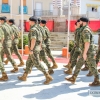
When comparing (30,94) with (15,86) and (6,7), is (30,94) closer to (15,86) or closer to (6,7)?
(15,86)

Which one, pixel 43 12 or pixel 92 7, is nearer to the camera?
pixel 43 12

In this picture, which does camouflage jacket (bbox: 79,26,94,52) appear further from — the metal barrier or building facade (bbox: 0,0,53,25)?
the metal barrier

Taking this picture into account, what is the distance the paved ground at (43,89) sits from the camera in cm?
509

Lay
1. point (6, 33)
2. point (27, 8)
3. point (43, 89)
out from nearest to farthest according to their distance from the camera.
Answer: point (43, 89) → point (6, 33) → point (27, 8)

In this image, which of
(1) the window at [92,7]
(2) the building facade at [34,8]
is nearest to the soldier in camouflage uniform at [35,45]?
(2) the building facade at [34,8]

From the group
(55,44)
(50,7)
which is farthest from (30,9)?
(55,44)

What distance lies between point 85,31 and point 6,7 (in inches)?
952

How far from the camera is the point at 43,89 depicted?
564 cm

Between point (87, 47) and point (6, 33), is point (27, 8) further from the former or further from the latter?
point (87, 47)

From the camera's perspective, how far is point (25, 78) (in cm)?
632

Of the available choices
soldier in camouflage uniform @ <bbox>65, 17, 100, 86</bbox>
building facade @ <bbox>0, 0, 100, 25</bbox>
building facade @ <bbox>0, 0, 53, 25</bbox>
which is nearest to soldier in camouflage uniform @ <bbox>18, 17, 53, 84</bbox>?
soldier in camouflage uniform @ <bbox>65, 17, 100, 86</bbox>

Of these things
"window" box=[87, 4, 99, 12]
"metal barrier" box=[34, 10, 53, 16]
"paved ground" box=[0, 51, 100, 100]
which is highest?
"window" box=[87, 4, 99, 12]

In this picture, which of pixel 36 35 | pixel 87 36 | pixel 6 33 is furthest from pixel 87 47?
pixel 6 33

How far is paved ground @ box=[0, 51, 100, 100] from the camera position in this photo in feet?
16.7
